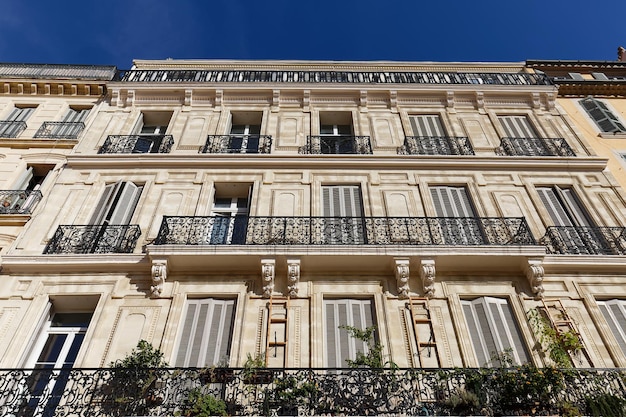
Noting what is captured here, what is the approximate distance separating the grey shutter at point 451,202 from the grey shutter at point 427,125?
2.29 meters

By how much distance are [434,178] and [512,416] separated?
587 cm

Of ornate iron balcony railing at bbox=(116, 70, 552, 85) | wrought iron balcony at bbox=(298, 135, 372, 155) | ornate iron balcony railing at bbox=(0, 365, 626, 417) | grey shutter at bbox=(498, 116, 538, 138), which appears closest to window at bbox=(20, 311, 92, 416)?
ornate iron balcony railing at bbox=(0, 365, 626, 417)

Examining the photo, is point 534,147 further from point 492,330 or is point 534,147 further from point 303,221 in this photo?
point 303,221

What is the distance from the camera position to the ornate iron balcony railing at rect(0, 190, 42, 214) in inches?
394

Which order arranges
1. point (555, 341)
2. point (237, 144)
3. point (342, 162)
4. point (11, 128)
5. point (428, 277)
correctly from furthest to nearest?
point (11, 128) < point (237, 144) < point (342, 162) < point (428, 277) < point (555, 341)

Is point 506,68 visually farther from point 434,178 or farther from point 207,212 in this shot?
point 207,212

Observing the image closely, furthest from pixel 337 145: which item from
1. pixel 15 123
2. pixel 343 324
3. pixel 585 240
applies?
pixel 15 123

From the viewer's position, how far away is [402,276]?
27.0 feet

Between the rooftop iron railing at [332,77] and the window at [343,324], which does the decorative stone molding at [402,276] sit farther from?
the rooftop iron railing at [332,77]

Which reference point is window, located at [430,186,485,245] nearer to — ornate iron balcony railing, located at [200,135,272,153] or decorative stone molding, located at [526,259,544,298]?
decorative stone molding, located at [526,259,544,298]

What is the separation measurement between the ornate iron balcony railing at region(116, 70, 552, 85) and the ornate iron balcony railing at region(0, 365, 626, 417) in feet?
30.5

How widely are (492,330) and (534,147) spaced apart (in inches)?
236

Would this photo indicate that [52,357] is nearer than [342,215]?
Yes

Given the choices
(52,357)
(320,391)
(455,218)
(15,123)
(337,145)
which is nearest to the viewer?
(320,391)
